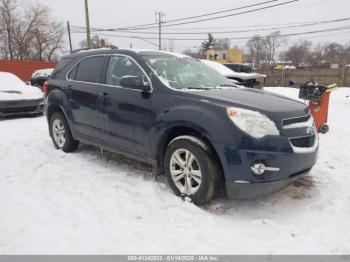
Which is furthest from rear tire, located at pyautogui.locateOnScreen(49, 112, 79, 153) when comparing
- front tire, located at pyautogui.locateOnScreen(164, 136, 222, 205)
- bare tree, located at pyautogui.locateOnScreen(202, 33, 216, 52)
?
bare tree, located at pyautogui.locateOnScreen(202, 33, 216, 52)

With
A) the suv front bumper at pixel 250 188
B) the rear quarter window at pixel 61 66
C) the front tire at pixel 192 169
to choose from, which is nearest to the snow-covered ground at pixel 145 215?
the front tire at pixel 192 169

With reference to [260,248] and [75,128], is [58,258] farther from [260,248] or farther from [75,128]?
[75,128]

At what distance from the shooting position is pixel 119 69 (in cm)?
→ 466

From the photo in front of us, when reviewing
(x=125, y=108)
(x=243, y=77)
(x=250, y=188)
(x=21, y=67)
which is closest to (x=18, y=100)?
(x=125, y=108)

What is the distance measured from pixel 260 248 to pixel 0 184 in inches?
129

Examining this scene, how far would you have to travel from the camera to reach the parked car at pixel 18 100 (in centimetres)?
921

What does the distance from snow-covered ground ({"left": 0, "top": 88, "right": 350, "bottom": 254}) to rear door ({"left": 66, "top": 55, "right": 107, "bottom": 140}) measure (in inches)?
23.3

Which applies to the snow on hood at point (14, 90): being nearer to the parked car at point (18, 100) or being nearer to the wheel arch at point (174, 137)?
the parked car at point (18, 100)

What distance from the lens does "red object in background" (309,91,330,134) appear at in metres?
7.42

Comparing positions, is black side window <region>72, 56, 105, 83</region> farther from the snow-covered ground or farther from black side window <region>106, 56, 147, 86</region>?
the snow-covered ground

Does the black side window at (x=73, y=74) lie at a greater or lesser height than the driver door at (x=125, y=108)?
greater

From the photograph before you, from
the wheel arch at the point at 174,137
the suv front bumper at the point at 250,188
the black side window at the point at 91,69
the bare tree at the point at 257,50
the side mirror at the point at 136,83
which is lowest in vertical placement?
the suv front bumper at the point at 250,188

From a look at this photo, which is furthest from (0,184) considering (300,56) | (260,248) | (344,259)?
(300,56)

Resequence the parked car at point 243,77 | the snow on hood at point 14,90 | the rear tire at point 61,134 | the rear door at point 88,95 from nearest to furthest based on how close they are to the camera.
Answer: the rear door at point 88,95 < the rear tire at point 61,134 < the snow on hood at point 14,90 < the parked car at point 243,77
